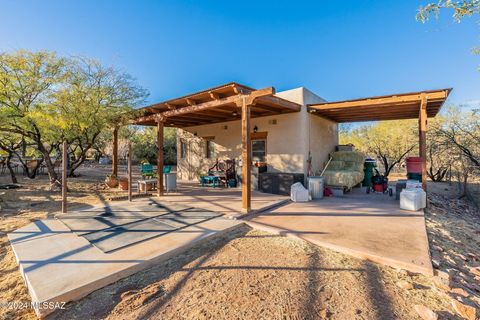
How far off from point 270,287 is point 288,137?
21.6ft

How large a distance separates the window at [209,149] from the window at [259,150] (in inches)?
102

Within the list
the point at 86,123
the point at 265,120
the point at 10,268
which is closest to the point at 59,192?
the point at 86,123

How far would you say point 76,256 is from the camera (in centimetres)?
308

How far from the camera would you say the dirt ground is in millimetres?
2119

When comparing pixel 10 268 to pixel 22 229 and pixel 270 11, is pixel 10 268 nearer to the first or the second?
pixel 22 229

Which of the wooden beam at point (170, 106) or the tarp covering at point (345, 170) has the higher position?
the wooden beam at point (170, 106)

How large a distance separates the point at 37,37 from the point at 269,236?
9.61 m

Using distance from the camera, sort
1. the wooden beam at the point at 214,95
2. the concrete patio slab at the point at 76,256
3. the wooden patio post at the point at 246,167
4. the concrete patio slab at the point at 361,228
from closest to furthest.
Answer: the concrete patio slab at the point at 76,256
the concrete patio slab at the point at 361,228
the wooden patio post at the point at 246,167
the wooden beam at the point at 214,95

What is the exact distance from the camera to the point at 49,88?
7.15 meters

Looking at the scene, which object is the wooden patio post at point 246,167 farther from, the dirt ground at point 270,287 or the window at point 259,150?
the window at point 259,150

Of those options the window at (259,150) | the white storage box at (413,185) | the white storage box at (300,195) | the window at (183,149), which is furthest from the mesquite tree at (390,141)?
the window at (183,149)

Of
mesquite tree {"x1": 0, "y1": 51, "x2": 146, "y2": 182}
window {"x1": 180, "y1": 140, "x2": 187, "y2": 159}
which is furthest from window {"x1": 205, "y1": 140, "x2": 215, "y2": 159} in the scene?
mesquite tree {"x1": 0, "y1": 51, "x2": 146, "y2": 182}

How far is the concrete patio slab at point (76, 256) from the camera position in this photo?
93.9 inches

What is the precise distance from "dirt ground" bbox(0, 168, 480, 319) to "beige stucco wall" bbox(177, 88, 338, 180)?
5024mm
